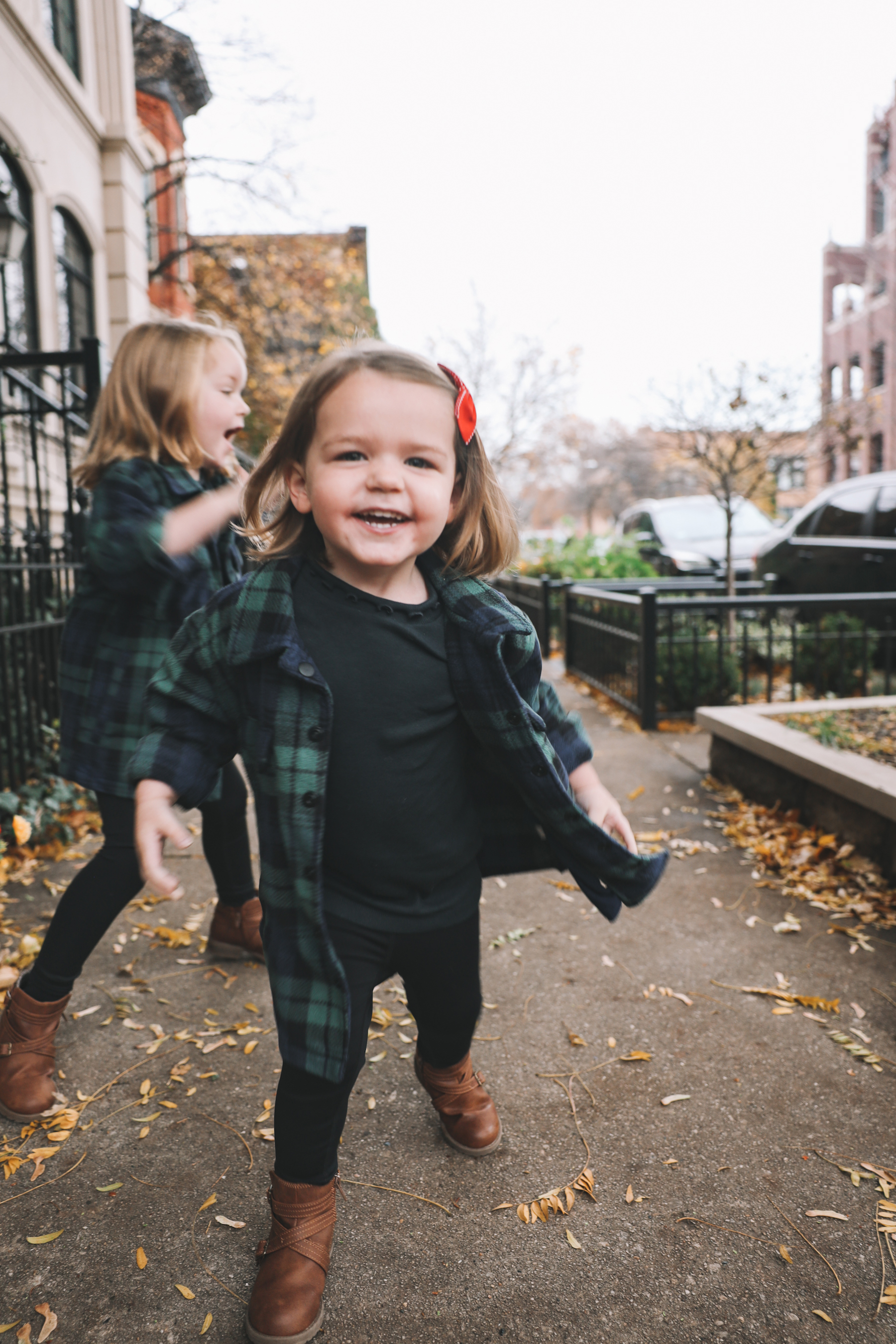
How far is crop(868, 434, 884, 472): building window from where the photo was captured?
25984mm

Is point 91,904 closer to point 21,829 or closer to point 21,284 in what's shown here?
point 21,829

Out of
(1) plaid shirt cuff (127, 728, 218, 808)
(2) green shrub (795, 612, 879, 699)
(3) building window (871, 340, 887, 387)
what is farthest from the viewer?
(3) building window (871, 340, 887, 387)

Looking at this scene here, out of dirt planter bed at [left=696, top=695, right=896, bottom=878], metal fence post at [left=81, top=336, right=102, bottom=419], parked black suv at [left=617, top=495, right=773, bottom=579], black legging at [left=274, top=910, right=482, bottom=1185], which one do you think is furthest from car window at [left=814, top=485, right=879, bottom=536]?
black legging at [left=274, top=910, right=482, bottom=1185]

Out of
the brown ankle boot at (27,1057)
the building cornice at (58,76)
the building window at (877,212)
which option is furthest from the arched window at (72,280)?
the building window at (877,212)

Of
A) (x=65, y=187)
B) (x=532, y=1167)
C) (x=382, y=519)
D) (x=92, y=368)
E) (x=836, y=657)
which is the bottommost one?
(x=532, y=1167)

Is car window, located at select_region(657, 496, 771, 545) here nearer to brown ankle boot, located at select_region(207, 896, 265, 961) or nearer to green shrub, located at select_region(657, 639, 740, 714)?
green shrub, located at select_region(657, 639, 740, 714)

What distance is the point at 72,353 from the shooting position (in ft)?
14.9

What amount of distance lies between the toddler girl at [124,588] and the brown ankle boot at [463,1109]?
86cm

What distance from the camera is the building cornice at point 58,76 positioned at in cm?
799

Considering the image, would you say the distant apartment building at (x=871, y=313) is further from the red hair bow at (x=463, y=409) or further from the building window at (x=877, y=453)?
the red hair bow at (x=463, y=409)

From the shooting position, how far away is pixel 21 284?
9.05 metres

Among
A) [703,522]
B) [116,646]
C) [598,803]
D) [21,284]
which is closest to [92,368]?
[116,646]

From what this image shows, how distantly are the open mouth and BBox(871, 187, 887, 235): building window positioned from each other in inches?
1162

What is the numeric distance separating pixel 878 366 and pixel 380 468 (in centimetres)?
3018
